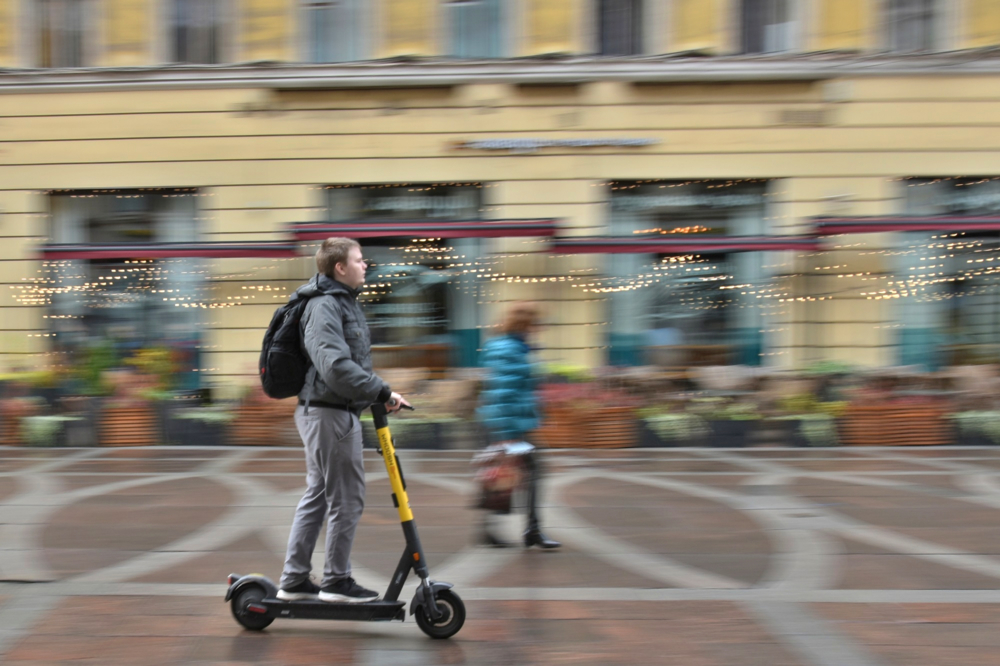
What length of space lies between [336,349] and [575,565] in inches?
87.0

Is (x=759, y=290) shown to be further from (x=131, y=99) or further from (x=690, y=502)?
(x=131, y=99)

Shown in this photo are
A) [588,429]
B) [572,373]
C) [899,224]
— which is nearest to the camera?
[588,429]

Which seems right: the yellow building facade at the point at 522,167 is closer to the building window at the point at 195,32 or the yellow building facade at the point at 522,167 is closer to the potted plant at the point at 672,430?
the building window at the point at 195,32

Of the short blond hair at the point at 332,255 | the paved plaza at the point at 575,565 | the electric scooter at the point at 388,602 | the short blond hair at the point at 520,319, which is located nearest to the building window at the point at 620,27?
the paved plaza at the point at 575,565

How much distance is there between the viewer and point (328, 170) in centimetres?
1084

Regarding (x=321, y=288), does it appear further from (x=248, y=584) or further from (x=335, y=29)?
(x=335, y=29)

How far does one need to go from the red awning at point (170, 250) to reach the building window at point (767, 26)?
6448 millimetres

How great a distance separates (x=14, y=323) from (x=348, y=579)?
30.4 feet

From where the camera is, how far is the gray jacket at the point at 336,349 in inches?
136

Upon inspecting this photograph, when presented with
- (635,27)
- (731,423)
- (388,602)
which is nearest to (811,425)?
(731,423)

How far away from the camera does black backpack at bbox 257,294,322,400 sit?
364cm

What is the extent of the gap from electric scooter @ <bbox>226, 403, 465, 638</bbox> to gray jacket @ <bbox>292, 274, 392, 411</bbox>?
0.20 metres

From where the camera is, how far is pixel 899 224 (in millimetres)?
9961

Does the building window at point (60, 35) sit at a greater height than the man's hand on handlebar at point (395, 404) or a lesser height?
greater
